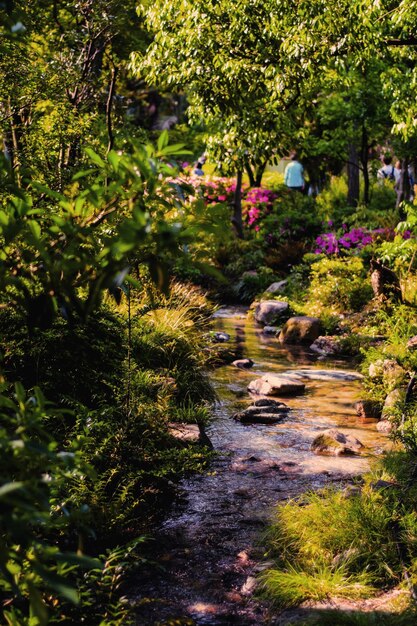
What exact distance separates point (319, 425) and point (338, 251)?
26.5 feet

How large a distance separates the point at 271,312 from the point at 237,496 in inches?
352

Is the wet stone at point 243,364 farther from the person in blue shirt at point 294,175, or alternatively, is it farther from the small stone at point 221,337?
the person in blue shirt at point 294,175

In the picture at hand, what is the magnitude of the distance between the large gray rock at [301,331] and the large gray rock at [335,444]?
19.3 ft

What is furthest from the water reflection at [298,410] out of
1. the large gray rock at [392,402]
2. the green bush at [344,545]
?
the green bush at [344,545]

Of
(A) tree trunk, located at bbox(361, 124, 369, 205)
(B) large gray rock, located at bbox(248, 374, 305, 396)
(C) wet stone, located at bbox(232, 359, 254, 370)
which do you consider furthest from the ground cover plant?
(A) tree trunk, located at bbox(361, 124, 369, 205)

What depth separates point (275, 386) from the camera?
9023mm

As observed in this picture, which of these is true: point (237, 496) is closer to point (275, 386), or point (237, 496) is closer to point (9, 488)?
point (275, 386)

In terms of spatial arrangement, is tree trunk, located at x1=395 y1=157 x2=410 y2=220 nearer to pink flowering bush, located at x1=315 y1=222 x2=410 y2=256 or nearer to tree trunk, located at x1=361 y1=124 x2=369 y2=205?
tree trunk, located at x1=361 y1=124 x2=369 y2=205

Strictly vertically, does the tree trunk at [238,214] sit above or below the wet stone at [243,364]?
above

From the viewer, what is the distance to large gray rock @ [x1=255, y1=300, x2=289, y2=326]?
1430 centimetres

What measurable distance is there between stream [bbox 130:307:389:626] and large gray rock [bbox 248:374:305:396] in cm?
16

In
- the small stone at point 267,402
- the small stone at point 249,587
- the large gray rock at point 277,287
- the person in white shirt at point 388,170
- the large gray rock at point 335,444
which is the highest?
the person in white shirt at point 388,170

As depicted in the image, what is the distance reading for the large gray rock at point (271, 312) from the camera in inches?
563

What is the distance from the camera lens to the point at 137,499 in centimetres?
521
